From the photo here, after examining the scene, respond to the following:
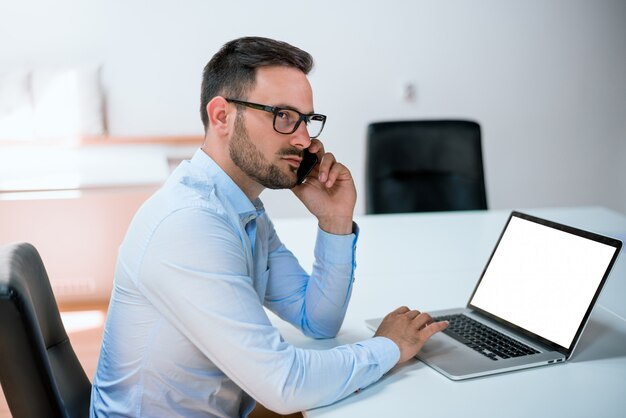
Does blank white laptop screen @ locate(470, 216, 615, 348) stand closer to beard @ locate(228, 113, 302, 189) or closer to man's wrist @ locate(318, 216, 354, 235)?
man's wrist @ locate(318, 216, 354, 235)

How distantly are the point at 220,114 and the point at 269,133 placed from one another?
0.32ft

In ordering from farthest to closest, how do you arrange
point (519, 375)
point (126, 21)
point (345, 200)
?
1. point (126, 21)
2. point (345, 200)
3. point (519, 375)

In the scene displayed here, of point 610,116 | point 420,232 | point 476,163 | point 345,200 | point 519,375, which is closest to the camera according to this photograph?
point 519,375

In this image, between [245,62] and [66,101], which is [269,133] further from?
[66,101]

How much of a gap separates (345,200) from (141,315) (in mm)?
511

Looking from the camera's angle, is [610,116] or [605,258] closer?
[605,258]

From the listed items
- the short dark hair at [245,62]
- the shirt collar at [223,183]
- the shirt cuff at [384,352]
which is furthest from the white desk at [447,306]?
the short dark hair at [245,62]

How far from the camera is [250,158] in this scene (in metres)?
1.31

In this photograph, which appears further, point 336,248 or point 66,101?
point 66,101

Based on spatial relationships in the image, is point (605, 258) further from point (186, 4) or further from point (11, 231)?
point (186, 4)

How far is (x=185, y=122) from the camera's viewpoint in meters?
3.85

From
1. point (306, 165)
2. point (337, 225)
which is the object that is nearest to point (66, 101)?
point (306, 165)

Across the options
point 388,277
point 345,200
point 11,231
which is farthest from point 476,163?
point 11,231

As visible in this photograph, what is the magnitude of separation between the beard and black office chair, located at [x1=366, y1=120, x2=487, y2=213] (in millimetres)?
1323
